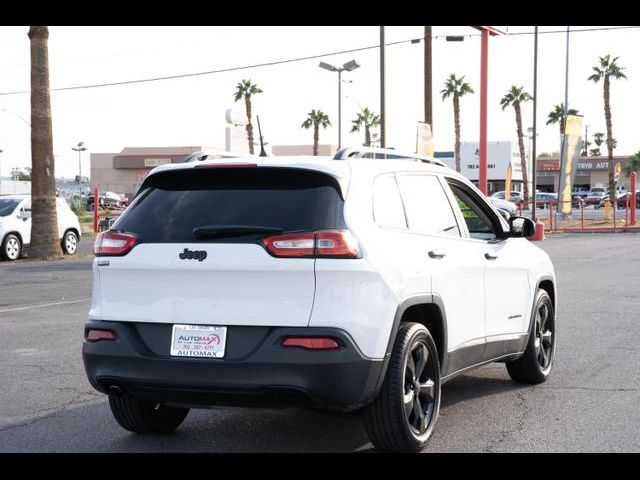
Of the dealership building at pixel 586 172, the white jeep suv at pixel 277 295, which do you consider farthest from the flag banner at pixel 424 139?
the dealership building at pixel 586 172

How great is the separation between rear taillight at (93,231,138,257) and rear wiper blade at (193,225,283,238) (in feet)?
1.45

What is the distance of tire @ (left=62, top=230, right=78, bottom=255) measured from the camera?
25.9m

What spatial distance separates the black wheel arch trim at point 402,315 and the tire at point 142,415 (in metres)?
1.72

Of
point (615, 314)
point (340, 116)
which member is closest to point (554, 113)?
point (340, 116)

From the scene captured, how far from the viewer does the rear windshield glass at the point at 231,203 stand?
5.43 m

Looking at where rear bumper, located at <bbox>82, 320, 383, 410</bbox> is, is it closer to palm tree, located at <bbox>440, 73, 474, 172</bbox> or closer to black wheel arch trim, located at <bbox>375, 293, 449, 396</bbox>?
black wheel arch trim, located at <bbox>375, 293, 449, 396</bbox>

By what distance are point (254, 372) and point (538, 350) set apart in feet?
11.8

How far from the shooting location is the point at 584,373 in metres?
8.54

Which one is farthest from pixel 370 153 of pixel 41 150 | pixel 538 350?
pixel 41 150

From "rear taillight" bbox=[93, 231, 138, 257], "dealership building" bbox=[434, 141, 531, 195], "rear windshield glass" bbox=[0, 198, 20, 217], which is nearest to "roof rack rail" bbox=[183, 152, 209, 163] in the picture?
"rear taillight" bbox=[93, 231, 138, 257]

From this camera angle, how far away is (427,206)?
6434 millimetres

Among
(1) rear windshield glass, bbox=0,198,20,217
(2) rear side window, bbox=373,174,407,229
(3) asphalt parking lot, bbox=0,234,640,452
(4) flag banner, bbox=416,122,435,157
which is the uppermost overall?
(4) flag banner, bbox=416,122,435,157
